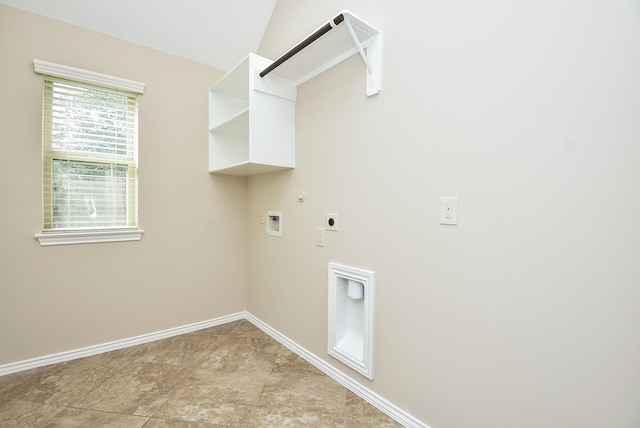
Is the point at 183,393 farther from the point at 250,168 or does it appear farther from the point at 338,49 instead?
the point at 338,49

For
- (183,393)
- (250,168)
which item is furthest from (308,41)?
(183,393)

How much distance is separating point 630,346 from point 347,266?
1.25 metres

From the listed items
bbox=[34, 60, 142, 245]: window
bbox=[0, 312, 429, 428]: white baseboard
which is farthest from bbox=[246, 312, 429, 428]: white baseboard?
bbox=[34, 60, 142, 245]: window

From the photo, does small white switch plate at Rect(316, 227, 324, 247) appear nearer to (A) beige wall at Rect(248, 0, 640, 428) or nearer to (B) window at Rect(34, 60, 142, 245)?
(A) beige wall at Rect(248, 0, 640, 428)

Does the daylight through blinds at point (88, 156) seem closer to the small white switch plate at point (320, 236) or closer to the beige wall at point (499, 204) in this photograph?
the small white switch plate at point (320, 236)

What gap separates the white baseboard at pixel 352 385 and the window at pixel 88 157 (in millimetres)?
1533

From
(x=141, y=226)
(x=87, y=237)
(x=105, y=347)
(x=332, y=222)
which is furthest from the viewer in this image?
(x=141, y=226)

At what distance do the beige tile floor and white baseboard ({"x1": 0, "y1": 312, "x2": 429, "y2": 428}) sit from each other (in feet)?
0.13

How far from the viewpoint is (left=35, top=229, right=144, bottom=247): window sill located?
2082 millimetres

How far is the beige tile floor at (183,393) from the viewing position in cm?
159

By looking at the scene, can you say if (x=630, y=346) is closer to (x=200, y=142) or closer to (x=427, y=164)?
(x=427, y=164)

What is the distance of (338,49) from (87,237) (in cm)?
227

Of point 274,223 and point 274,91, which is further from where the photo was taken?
point 274,223

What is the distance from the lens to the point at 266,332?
2693mm
